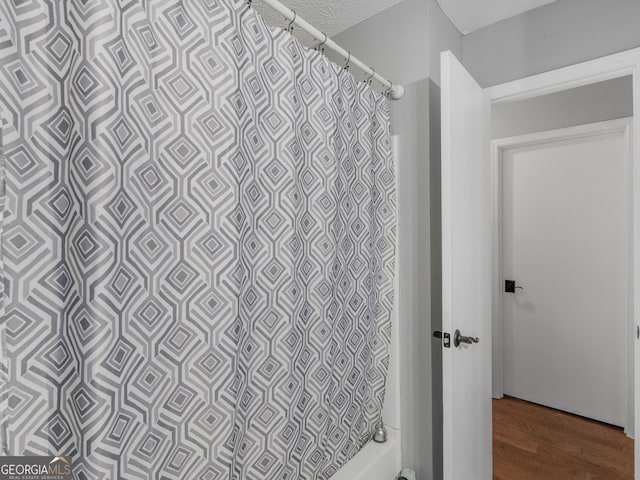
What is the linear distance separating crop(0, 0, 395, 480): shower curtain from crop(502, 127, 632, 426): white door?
2.15 meters

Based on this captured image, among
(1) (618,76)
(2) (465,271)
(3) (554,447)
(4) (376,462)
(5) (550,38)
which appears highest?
(5) (550,38)

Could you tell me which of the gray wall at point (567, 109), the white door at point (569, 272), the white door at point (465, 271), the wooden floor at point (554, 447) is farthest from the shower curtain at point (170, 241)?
the white door at point (569, 272)

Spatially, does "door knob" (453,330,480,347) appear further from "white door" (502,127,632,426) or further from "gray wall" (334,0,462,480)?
"white door" (502,127,632,426)

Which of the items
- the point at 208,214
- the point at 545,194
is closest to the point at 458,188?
the point at 208,214

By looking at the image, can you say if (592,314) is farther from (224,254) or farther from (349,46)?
(224,254)

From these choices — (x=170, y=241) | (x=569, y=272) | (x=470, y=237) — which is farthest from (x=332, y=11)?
(x=569, y=272)

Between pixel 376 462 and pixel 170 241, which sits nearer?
pixel 170 241

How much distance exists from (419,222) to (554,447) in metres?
1.83

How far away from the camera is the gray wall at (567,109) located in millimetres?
2367

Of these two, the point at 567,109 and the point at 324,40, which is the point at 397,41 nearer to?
the point at 324,40

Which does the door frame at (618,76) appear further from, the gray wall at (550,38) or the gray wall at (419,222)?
the gray wall at (419,222)

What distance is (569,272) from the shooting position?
2635 millimetres

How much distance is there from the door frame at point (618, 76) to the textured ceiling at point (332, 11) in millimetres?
712

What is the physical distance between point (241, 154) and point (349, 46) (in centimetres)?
121
